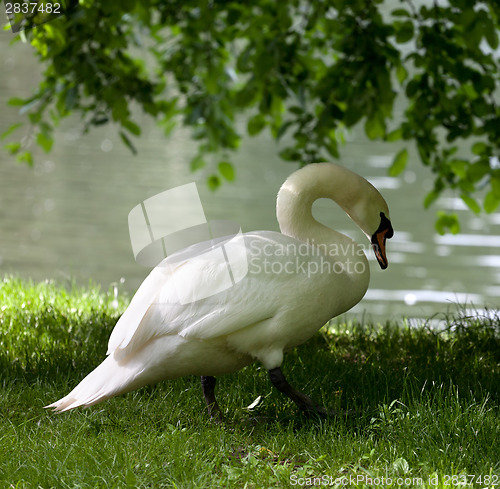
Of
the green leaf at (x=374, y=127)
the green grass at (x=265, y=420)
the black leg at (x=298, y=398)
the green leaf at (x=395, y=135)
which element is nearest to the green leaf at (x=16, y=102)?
the green grass at (x=265, y=420)

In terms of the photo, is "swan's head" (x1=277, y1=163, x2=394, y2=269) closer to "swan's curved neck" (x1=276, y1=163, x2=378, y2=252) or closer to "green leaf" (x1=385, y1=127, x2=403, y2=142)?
"swan's curved neck" (x1=276, y1=163, x2=378, y2=252)

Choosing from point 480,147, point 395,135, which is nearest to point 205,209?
point 395,135

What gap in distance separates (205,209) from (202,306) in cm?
1145

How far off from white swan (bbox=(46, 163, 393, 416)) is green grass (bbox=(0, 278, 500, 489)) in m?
0.19

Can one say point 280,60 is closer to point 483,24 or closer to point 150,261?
point 483,24

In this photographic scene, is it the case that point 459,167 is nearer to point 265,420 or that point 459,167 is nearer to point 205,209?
point 265,420

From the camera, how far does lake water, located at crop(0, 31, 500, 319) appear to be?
10477mm

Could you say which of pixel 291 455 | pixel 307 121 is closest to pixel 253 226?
pixel 307 121

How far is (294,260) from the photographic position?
3.54 meters

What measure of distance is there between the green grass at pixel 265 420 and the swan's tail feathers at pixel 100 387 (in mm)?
114

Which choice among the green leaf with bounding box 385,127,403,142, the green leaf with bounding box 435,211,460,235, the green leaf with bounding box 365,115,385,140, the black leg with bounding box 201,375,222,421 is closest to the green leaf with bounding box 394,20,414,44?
the green leaf with bounding box 365,115,385,140

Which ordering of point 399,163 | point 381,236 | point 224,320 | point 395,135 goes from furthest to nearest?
point 395,135 → point 399,163 → point 381,236 → point 224,320

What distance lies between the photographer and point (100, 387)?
3.49 m

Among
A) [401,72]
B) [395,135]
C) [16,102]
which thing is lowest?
[395,135]
